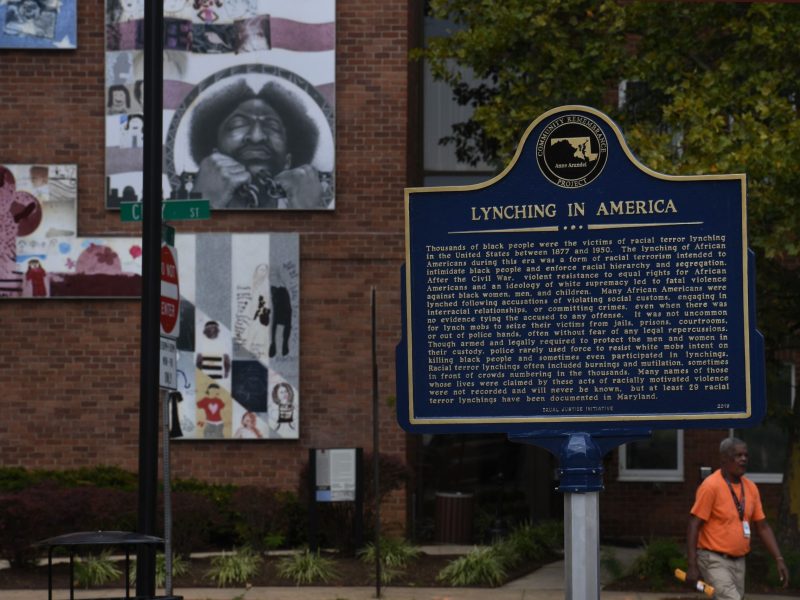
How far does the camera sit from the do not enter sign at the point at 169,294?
11164 mm

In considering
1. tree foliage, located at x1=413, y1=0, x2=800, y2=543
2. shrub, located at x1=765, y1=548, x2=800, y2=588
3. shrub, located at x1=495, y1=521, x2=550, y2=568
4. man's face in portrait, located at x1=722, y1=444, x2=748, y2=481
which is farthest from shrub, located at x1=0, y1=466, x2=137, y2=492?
man's face in portrait, located at x1=722, y1=444, x2=748, y2=481

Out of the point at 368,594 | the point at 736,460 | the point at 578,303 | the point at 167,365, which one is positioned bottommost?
the point at 368,594

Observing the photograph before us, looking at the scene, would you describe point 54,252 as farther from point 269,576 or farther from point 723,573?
point 723,573

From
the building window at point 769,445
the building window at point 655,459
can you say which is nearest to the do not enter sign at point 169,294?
the building window at point 655,459

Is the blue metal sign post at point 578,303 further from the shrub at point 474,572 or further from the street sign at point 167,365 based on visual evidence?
the shrub at point 474,572

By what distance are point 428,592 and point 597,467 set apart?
7.90m

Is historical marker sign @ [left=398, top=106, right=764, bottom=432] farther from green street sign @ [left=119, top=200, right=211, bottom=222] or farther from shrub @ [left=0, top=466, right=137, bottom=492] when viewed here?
shrub @ [left=0, top=466, right=137, bottom=492]

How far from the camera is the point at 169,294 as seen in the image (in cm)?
1131

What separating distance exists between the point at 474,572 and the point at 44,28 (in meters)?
9.61

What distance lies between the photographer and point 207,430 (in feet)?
63.5

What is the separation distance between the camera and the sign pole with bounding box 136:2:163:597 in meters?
10.3

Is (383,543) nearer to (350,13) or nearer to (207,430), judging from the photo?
(207,430)

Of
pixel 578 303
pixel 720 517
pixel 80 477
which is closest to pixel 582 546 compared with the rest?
pixel 578 303

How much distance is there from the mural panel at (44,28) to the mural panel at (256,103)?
1066 mm
